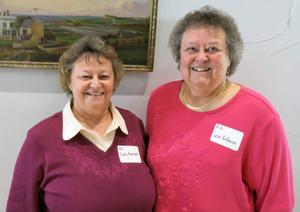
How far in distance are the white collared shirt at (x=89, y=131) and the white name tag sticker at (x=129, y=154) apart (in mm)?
84

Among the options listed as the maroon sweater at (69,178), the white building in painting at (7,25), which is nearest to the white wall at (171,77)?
the white building in painting at (7,25)

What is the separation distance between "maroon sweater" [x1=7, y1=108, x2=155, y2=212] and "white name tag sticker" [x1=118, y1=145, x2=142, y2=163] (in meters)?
0.05

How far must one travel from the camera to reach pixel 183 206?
4.92ft

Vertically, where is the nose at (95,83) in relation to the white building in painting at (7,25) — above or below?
below

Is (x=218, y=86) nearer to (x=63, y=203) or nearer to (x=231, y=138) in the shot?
(x=231, y=138)

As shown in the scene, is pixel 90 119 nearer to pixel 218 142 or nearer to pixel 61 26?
pixel 61 26

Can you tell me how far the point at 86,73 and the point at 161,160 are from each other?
669mm

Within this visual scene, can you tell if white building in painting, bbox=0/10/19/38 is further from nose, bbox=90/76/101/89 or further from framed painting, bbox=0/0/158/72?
nose, bbox=90/76/101/89

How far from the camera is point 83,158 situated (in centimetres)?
147

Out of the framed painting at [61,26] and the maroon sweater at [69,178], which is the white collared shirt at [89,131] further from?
the framed painting at [61,26]

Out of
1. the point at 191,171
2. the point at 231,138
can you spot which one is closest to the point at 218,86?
the point at 231,138

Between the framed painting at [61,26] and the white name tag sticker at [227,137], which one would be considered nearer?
the white name tag sticker at [227,137]

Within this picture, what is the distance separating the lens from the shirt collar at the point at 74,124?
4.86ft

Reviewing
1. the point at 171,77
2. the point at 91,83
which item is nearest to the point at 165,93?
the point at 171,77
